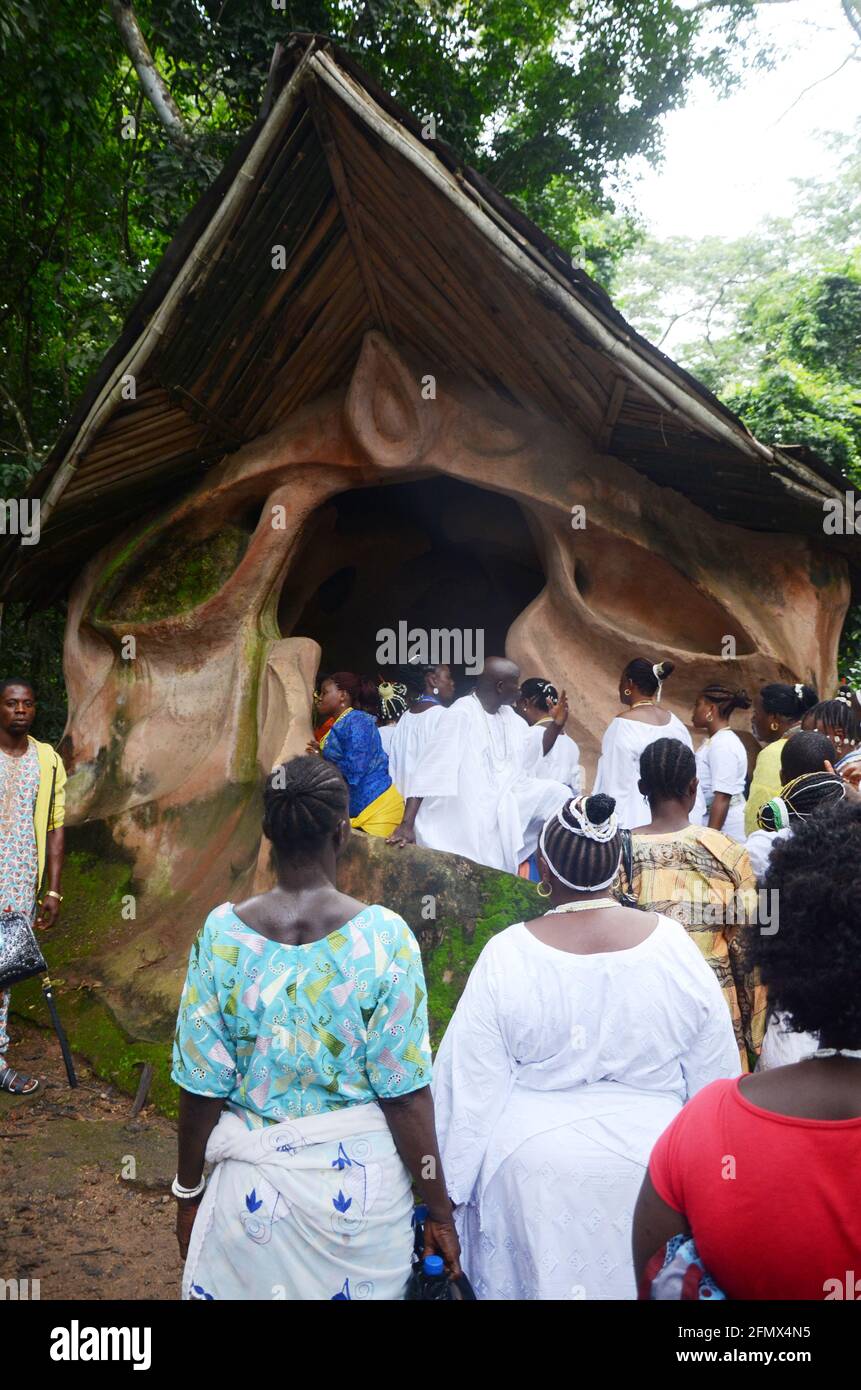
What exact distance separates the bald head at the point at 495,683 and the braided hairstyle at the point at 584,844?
3370 millimetres

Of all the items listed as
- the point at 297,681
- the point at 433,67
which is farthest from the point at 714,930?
the point at 433,67

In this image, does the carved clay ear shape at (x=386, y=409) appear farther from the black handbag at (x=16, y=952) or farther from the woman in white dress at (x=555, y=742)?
the black handbag at (x=16, y=952)

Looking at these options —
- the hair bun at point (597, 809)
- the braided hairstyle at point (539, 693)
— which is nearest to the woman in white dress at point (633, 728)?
the braided hairstyle at point (539, 693)

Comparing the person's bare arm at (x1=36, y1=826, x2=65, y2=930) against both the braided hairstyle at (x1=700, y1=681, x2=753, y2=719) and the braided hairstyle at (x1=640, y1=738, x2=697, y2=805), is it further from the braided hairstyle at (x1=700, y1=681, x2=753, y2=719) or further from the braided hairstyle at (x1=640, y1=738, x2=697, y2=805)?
the braided hairstyle at (x1=700, y1=681, x2=753, y2=719)

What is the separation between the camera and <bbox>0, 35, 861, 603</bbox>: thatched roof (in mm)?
6398

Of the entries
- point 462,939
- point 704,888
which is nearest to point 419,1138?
point 704,888

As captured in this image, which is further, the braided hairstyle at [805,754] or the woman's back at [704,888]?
the braided hairstyle at [805,754]

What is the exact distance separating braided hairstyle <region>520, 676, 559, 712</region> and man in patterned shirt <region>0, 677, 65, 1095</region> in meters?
2.79

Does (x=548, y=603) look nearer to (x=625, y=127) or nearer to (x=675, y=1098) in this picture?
(x=675, y=1098)

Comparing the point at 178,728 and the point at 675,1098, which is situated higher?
the point at 178,728

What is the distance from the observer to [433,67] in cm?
1223

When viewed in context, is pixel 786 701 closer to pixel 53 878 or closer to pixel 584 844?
pixel 584 844

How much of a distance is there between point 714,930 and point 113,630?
224 inches

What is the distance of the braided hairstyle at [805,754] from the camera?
4047mm
